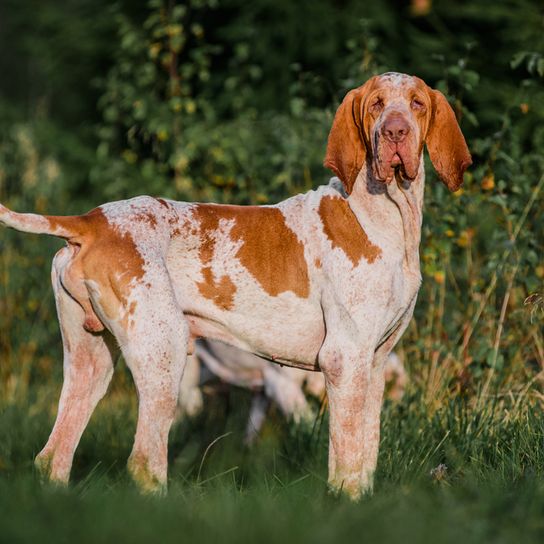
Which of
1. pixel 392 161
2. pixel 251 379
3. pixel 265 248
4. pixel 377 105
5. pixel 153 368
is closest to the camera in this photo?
pixel 153 368

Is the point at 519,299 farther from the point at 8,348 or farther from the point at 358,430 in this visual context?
the point at 8,348

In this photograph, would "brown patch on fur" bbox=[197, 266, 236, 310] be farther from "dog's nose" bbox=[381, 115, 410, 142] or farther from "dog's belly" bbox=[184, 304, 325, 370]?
"dog's nose" bbox=[381, 115, 410, 142]

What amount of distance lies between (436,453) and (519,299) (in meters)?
1.50

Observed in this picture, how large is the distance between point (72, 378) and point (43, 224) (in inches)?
24.8

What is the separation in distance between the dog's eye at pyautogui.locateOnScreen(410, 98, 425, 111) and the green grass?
1.38 m

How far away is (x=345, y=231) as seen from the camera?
3688mm

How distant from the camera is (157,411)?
345cm

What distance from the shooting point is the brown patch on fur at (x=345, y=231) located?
3.63 metres

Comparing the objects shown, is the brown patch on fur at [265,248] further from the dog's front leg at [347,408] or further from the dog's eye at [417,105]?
the dog's eye at [417,105]

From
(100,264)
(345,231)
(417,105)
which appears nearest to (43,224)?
(100,264)

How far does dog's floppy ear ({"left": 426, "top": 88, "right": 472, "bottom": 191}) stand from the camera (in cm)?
371

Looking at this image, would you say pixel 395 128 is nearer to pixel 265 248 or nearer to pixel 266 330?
pixel 265 248

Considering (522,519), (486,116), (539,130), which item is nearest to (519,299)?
(539,130)

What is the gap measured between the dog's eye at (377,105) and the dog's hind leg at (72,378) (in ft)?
4.18
